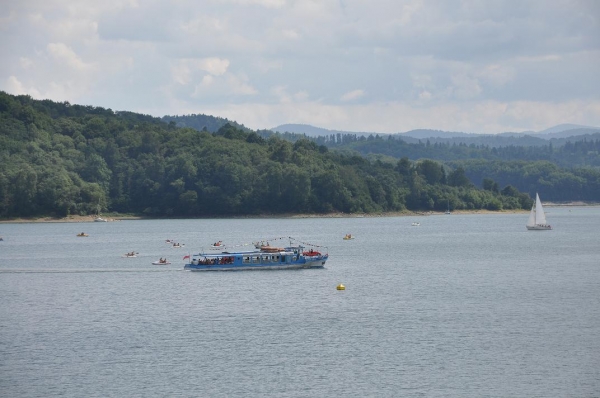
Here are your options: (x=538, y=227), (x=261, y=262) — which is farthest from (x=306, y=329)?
(x=538, y=227)

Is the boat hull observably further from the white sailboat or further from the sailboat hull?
the white sailboat

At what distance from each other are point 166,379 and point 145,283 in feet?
142

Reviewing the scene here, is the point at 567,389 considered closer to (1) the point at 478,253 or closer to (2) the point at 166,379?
(2) the point at 166,379

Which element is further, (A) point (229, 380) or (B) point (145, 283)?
(B) point (145, 283)

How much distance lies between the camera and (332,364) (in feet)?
180

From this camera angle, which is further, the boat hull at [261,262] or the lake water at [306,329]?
the boat hull at [261,262]

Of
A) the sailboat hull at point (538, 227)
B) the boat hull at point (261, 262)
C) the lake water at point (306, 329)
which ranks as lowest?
the lake water at point (306, 329)

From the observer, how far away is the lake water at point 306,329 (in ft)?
167

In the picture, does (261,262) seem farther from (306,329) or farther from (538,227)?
(538,227)

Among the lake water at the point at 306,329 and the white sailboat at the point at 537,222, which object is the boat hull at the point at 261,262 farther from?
the white sailboat at the point at 537,222

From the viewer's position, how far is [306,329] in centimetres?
6531

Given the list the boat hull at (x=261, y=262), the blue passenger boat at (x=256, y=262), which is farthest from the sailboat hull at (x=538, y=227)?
the boat hull at (x=261, y=262)

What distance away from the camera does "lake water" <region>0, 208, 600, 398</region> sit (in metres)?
50.9

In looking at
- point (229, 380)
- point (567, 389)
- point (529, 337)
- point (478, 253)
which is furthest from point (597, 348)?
point (478, 253)
